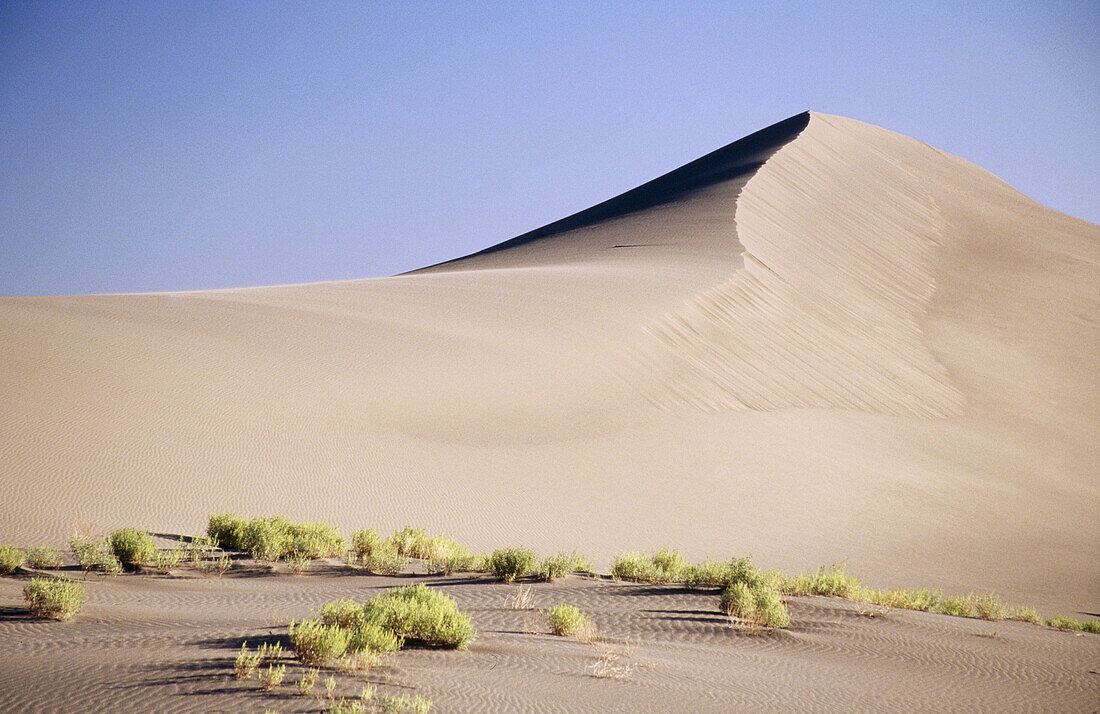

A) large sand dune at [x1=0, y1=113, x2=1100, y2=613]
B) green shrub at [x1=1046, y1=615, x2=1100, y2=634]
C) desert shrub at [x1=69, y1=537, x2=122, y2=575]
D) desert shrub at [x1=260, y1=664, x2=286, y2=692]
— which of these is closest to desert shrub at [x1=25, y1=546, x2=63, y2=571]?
desert shrub at [x1=69, y1=537, x2=122, y2=575]

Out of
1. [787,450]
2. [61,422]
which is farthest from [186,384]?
[787,450]

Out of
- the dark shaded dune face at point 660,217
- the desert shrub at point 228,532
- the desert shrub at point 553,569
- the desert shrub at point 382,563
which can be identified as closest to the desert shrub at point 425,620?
the desert shrub at point 553,569

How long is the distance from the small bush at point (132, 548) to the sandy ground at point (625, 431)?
763mm

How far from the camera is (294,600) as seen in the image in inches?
267

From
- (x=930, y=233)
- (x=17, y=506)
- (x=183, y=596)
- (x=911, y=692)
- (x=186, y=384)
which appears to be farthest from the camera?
(x=930, y=233)

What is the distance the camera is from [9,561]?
22.6 feet

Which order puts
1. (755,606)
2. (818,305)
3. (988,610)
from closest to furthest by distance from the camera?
(755,606) < (988,610) < (818,305)

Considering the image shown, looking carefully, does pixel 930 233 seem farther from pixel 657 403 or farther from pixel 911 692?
pixel 911 692

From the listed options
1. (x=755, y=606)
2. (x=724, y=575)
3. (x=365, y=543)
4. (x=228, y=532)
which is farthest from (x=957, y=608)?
(x=228, y=532)

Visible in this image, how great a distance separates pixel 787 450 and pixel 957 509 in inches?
129

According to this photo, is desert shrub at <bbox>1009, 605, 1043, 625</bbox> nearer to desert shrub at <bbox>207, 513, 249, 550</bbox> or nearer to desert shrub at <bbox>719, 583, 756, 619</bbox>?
desert shrub at <bbox>719, 583, 756, 619</bbox>

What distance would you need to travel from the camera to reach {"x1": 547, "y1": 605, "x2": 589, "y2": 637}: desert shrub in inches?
232

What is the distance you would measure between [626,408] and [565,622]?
12067mm

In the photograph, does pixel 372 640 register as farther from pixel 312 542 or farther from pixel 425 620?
pixel 312 542
